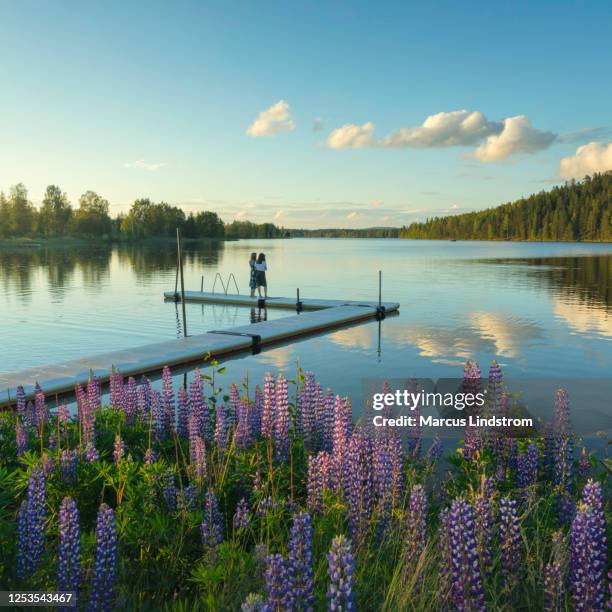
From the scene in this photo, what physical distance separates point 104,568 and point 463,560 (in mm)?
2258

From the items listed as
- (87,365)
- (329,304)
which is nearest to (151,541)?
(87,365)

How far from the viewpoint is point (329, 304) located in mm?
33125

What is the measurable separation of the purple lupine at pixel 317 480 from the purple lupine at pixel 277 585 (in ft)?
7.43

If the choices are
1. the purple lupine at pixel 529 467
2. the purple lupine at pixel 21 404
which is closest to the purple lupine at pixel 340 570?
the purple lupine at pixel 529 467

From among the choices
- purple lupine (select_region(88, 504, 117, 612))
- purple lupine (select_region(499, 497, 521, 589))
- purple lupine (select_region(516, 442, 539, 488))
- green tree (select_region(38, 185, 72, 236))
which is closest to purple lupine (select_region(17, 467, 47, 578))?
purple lupine (select_region(88, 504, 117, 612))

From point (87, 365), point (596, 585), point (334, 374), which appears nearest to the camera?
point (596, 585)

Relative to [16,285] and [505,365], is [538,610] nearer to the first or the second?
[505,365]

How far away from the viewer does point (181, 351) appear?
18594 millimetres

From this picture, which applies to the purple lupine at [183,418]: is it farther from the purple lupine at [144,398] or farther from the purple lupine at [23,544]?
the purple lupine at [23,544]

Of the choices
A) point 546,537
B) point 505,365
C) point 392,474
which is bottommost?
point 505,365

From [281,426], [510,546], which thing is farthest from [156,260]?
[510,546]

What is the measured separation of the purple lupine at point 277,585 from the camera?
2828 mm

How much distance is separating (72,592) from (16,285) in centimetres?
5079

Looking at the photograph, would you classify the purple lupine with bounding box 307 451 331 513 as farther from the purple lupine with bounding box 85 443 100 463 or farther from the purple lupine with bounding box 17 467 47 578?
the purple lupine with bounding box 85 443 100 463
